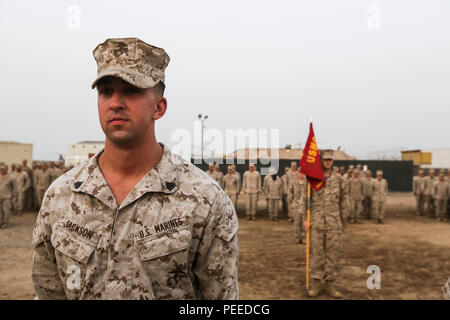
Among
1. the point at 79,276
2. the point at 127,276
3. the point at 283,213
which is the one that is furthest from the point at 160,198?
the point at 283,213

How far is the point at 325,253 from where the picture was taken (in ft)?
17.4

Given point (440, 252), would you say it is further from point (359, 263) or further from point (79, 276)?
point (79, 276)

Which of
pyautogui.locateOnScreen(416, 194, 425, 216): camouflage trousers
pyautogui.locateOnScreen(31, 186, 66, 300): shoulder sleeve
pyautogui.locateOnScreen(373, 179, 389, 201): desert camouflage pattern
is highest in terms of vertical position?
pyautogui.locateOnScreen(31, 186, 66, 300): shoulder sleeve

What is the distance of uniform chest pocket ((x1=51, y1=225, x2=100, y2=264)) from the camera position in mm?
1547

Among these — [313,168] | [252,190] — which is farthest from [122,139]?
[252,190]

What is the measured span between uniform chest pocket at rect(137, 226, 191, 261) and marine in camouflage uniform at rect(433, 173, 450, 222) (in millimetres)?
14572

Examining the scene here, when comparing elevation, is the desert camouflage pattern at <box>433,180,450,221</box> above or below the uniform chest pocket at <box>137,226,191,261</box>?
below

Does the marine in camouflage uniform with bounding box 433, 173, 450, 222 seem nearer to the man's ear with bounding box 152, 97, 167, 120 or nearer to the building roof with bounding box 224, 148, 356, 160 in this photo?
the man's ear with bounding box 152, 97, 167, 120

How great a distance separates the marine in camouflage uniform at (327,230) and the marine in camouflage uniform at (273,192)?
304 inches

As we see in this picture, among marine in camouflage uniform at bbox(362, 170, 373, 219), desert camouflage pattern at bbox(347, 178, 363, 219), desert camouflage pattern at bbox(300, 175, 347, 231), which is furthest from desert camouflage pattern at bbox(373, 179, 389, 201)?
desert camouflage pattern at bbox(300, 175, 347, 231)

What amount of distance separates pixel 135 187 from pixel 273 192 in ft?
38.8

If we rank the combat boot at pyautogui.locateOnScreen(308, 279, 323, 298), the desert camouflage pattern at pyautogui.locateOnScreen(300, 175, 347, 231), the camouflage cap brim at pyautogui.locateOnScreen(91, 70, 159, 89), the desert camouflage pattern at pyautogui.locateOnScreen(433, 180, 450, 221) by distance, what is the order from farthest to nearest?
1. the desert camouflage pattern at pyautogui.locateOnScreen(433, 180, 450, 221)
2. the combat boot at pyautogui.locateOnScreen(308, 279, 323, 298)
3. the desert camouflage pattern at pyautogui.locateOnScreen(300, 175, 347, 231)
4. the camouflage cap brim at pyautogui.locateOnScreen(91, 70, 159, 89)

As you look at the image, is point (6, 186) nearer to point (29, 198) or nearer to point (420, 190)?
point (29, 198)

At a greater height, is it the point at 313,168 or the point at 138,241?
the point at 313,168
